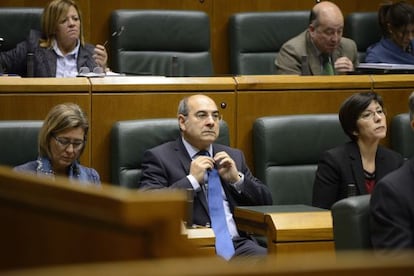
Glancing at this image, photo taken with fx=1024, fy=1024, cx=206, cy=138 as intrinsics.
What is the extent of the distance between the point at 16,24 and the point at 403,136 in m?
1.62

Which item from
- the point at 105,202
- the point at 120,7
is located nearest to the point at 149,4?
the point at 120,7

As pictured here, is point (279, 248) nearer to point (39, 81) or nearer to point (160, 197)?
point (39, 81)

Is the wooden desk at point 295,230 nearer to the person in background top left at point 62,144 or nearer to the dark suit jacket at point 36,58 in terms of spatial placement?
the person in background top left at point 62,144

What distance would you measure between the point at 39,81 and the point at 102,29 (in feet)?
4.30

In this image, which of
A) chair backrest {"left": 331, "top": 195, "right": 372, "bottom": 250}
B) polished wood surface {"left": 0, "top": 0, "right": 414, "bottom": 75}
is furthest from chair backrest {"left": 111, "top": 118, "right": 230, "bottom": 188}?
polished wood surface {"left": 0, "top": 0, "right": 414, "bottom": 75}

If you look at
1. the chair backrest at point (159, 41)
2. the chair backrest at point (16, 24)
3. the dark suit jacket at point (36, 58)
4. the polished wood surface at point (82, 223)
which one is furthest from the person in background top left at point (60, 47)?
the polished wood surface at point (82, 223)

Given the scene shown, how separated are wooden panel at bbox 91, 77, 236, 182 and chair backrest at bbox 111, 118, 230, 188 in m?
0.06


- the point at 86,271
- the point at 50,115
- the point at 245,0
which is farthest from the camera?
the point at 245,0

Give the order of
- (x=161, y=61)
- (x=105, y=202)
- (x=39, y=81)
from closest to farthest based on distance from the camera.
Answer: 1. (x=105, y=202)
2. (x=39, y=81)
3. (x=161, y=61)

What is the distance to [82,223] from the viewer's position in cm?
77

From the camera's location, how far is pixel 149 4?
15.1ft

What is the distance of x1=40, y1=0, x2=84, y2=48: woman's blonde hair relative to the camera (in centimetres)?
378

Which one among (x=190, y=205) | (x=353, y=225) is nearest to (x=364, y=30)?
(x=190, y=205)

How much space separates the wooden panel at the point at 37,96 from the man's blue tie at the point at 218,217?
0.44 meters
